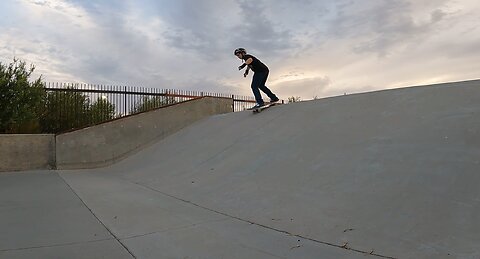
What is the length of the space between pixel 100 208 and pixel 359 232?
3.74 metres

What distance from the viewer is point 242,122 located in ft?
31.6

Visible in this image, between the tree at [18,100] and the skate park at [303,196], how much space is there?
2406 mm

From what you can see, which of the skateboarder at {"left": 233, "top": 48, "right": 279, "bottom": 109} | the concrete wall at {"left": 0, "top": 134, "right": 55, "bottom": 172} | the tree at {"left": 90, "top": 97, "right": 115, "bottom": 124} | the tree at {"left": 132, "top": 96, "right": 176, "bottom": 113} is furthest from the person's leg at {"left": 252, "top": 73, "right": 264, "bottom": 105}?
the concrete wall at {"left": 0, "top": 134, "right": 55, "bottom": 172}

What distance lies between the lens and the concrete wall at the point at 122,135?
1012 cm

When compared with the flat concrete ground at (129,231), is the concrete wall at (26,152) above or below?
above

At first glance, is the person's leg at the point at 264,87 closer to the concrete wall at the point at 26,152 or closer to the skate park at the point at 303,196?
the skate park at the point at 303,196

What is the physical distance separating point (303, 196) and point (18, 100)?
900 cm

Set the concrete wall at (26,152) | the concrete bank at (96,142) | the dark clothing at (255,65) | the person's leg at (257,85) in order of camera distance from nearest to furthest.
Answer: the concrete wall at (26,152) < the concrete bank at (96,142) < the dark clothing at (255,65) < the person's leg at (257,85)

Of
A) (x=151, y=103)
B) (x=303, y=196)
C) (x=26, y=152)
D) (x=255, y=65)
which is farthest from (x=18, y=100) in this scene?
(x=303, y=196)

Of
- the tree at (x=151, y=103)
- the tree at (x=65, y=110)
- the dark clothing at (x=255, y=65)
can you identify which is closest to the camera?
the dark clothing at (x=255, y=65)

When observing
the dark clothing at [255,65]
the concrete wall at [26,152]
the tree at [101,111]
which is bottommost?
the concrete wall at [26,152]

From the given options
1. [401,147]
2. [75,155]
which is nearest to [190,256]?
[401,147]

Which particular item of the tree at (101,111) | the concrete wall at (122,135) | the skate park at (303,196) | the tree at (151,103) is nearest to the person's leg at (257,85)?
the skate park at (303,196)

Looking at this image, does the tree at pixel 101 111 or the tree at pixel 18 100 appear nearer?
the tree at pixel 18 100
